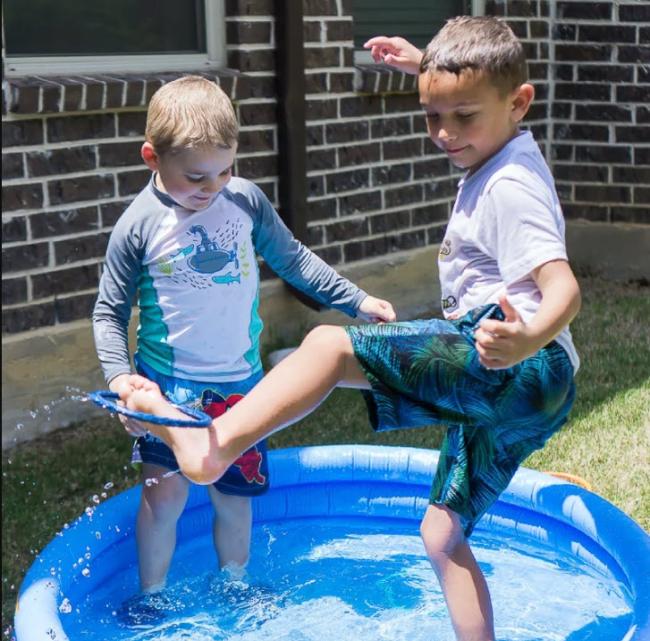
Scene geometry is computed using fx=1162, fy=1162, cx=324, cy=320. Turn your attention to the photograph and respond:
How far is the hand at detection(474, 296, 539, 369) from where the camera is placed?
237 centimetres

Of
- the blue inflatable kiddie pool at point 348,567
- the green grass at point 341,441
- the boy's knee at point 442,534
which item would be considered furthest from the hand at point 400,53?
the green grass at point 341,441

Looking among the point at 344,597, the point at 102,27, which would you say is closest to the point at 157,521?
the point at 344,597

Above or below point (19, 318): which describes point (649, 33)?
above

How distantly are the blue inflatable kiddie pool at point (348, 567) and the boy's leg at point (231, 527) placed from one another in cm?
8

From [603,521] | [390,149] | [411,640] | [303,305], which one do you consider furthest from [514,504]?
[390,149]

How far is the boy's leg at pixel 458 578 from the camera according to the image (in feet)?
9.37

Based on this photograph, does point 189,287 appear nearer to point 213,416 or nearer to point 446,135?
point 213,416

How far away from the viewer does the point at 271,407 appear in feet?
8.48

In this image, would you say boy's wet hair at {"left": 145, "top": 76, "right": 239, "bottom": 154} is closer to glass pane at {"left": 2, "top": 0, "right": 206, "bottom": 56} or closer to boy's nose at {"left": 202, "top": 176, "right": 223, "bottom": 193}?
boy's nose at {"left": 202, "top": 176, "right": 223, "bottom": 193}

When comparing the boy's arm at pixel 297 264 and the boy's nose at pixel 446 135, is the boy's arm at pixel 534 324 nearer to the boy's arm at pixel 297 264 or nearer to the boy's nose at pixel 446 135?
the boy's nose at pixel 446 135

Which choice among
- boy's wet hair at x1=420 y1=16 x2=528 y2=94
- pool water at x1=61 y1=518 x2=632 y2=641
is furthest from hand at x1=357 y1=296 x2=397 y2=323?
pool water at x1=61 y1=518 x2=632 y2=641

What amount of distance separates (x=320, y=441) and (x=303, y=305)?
1.64 m

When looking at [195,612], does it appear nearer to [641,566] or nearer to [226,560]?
[226,560]

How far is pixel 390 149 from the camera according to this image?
677 cm
